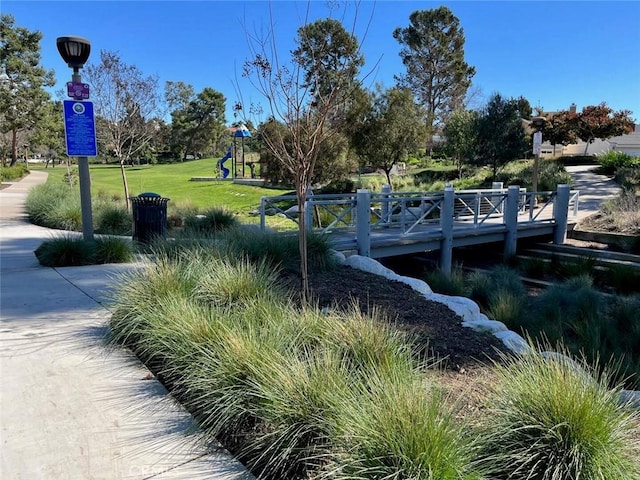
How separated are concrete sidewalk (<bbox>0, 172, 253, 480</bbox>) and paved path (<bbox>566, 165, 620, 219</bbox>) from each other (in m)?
16.9

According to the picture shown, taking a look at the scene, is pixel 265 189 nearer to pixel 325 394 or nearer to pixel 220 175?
pixel 220 175

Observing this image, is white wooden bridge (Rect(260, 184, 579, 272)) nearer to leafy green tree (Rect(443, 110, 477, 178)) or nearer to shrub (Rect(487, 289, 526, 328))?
shrub (Rect(487, 289, 526, 328))

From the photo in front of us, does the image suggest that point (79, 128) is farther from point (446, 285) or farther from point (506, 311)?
point (506, 311)

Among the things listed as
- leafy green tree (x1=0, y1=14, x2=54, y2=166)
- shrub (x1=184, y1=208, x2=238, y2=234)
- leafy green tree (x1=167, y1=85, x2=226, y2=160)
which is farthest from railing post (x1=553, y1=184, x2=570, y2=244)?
leafy green tree (x1=167, y1=85, x2=226, y2=160)

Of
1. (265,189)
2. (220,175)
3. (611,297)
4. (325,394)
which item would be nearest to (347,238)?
(611,297)

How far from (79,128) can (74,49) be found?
134 cm

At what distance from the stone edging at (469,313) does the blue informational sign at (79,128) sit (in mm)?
4901

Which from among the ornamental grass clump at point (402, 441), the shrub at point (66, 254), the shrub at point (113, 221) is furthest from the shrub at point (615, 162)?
the ornamental grass clump at point (402, 441)

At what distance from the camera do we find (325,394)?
2621 mm

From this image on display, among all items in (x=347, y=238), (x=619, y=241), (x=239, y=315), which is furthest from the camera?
(x=619, y=241)

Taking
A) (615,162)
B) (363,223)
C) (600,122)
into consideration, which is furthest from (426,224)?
(600,122)

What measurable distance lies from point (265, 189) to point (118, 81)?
53.8ft

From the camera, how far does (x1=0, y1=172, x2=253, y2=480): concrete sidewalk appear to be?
2.63 meters

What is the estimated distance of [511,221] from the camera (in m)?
13.6
